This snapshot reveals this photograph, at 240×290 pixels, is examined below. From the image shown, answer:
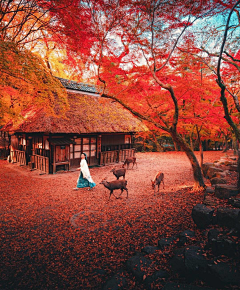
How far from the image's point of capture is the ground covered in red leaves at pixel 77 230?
2740 millimetres

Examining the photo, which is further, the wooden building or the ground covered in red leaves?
the wooden building

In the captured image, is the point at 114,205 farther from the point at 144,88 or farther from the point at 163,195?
the point at 144,88

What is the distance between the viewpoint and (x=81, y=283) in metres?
2.54

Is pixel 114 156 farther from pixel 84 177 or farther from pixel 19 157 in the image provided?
pixel 19 157

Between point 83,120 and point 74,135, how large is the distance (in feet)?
4.21

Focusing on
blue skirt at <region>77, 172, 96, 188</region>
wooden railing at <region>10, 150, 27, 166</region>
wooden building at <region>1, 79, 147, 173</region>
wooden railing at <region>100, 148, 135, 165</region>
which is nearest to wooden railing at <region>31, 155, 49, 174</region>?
wooden building at <region>1, 79, 147, 173</region>

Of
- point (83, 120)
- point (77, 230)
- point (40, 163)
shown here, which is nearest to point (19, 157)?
point (40, 163)

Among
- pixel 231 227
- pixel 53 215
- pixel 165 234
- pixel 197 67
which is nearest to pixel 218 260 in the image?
pixel 231 227

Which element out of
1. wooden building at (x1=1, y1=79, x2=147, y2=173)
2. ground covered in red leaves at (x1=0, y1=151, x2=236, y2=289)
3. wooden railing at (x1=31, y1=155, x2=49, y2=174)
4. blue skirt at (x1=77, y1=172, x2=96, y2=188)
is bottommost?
ground covered in red leaves at (x1=0, y1=151, x2=236, y2=289)

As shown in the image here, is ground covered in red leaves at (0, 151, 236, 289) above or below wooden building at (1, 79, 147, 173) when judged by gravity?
below

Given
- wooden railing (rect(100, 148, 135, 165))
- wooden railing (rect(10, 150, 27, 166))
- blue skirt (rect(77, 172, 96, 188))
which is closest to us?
blue skirt (rect(77, 172, 96, 188))

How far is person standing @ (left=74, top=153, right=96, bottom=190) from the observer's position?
281 inches

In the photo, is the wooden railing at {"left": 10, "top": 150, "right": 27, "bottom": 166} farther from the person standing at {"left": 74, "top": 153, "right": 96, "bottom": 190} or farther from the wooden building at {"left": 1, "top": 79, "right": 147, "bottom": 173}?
the person standing at {"left": 74, "top": 153, "right": 96, "bottom": 190}

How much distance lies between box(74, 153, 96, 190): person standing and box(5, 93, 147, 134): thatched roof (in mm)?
2750
